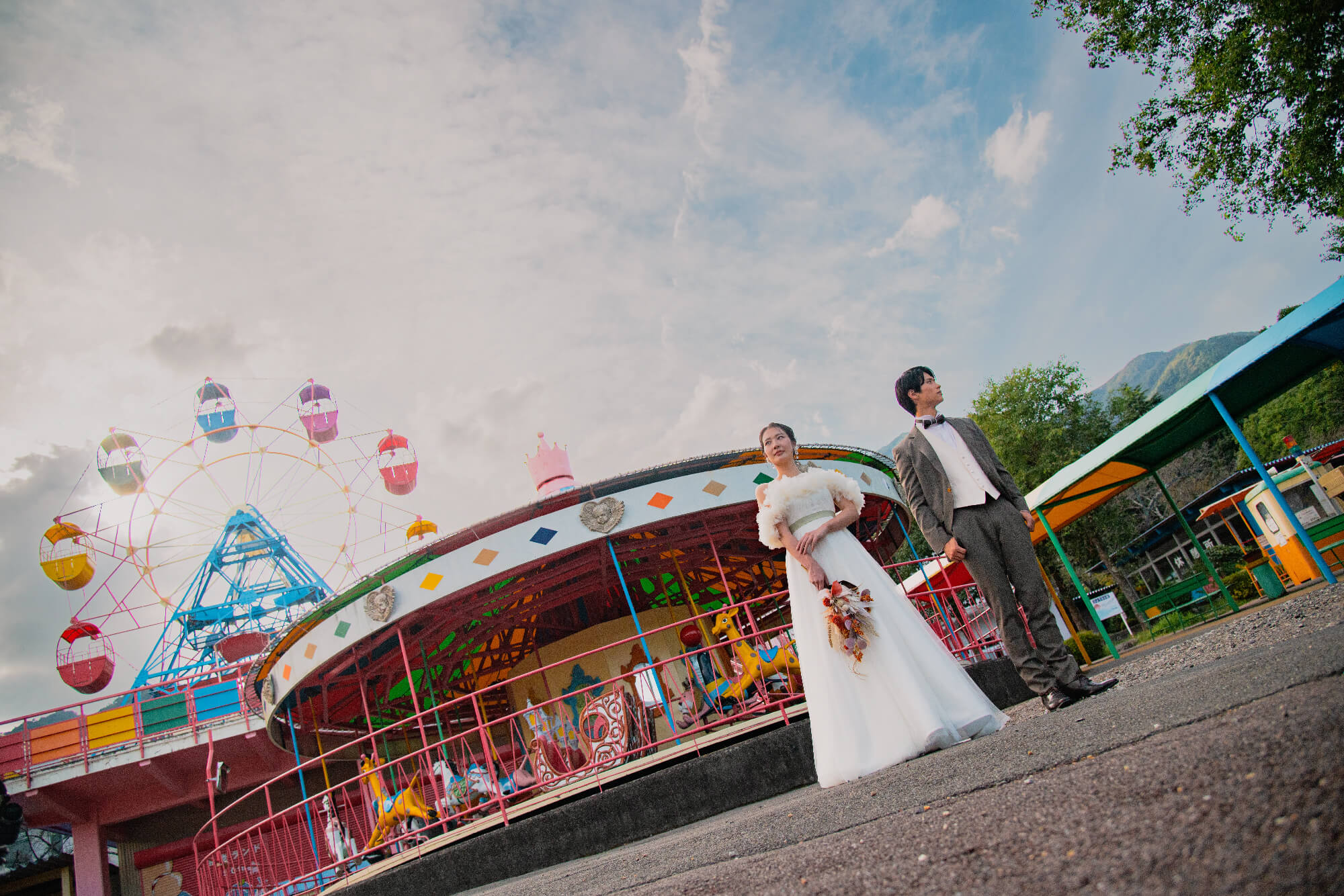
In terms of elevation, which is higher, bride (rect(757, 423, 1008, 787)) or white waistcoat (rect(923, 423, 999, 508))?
white waistcoat (rect(923, 423, 999, 508))

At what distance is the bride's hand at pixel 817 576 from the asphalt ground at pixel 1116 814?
1.03m

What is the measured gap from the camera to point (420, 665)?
1139cm

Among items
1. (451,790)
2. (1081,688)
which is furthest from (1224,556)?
(451,790)

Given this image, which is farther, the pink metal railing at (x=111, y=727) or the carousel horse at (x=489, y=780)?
the pink metal railing at (x=111, y=727)

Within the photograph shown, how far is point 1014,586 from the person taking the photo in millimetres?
3207

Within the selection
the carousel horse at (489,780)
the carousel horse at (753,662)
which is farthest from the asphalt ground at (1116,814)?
the carousel horse at (489,780)

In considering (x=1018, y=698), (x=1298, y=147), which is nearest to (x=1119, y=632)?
(x=1298, y=147)

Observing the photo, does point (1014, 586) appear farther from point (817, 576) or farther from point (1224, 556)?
point (1224, 556)

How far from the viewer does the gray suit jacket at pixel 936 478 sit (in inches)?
130

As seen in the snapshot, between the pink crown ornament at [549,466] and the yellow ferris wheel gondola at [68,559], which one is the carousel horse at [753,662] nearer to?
the pink crown ornament at [549,466]

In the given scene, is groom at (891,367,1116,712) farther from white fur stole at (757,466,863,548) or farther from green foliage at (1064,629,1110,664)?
green foliage at (1064,629,1110,664)

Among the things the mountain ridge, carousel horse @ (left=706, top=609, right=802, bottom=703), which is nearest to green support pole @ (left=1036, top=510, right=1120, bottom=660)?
carousel horse @ (left=706, top=609, right=802, bottom=703)

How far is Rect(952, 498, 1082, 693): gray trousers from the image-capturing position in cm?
305

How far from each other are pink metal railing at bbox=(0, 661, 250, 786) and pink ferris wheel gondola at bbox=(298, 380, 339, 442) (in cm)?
658
